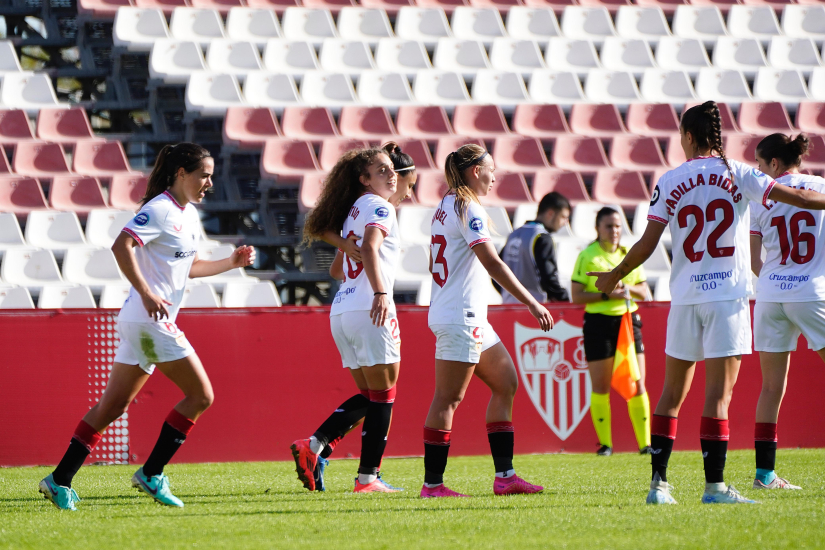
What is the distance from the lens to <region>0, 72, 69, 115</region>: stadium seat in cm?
1284

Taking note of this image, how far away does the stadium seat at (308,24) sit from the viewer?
13906 millimetres

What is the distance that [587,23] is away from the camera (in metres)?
14.8

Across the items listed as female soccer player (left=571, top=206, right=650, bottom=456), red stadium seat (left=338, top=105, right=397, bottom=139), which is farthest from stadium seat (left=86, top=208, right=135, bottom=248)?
female soccer player (left=571, top=206, right=650, bottom=456)

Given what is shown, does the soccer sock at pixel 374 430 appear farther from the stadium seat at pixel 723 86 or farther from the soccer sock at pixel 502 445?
the stadium seat at pixel 723 86

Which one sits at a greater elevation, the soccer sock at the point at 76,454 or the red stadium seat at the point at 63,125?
the red stadium seat at the point at 63,125

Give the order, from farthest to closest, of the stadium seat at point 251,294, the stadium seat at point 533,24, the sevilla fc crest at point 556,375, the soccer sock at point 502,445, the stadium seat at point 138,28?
1. the stadium seat at point 533,24
2. the stadium seat at point 138,28
3. the stadium seat at point 251,294
4. the sevilla fc crest at point 556,375
5. the soccer sock at point 502,445

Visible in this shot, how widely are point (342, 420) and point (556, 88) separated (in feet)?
30.0

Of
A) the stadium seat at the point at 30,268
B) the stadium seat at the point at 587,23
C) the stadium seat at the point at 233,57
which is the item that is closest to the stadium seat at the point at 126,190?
the stadium seat at the point at 30,268

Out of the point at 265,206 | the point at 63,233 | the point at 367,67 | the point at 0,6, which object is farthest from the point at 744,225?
the point at 0,6

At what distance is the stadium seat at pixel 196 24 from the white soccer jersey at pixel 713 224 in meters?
10.4

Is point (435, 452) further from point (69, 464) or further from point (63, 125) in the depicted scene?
point (63, 125)

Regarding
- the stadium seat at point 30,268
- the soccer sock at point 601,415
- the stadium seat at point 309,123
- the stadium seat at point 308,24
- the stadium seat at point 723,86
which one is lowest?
the soccer sock at point 601,415

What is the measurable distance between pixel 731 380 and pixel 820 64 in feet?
39.3

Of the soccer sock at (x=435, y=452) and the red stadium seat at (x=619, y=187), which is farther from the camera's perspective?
the red stadium seat at (x=619, y=187)
